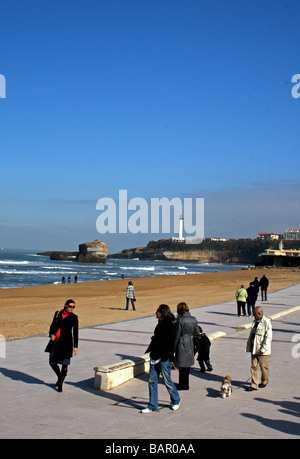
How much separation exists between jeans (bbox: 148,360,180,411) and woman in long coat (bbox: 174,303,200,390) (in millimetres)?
761

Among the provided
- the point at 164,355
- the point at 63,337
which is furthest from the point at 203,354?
the point at 63,337

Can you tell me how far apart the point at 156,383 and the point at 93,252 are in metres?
157

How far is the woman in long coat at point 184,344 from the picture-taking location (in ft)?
25.1

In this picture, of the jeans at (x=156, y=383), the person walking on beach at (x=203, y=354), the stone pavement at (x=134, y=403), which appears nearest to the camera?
the stone pavement at (x=134, y=403)

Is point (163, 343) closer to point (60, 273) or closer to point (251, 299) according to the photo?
point (251, 299)

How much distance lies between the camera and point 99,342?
12156 millimetres

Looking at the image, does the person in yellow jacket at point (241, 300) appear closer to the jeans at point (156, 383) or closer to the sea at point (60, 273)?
the jeans at point (156, 383)

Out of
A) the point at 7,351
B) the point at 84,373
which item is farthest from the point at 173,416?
the point at 7,351

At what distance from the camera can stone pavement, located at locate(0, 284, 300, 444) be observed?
19.4 feet

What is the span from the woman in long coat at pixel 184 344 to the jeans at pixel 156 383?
0.76m

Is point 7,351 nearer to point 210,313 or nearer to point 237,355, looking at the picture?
point 237,355

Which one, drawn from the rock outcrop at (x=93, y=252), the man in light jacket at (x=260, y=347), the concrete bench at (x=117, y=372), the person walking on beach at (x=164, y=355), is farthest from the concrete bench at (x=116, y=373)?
the rock outcrop at (x=93, y=252)

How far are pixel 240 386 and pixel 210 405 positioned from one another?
1.27 meters
